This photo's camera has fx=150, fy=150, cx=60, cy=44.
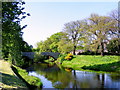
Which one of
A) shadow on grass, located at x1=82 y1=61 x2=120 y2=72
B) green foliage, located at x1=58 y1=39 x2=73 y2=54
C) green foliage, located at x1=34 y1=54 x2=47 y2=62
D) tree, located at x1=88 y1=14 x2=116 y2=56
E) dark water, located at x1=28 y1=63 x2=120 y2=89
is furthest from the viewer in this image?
green foliage, located at x1=34 y1=54 x2=47 y2=62

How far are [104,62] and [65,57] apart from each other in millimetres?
12777

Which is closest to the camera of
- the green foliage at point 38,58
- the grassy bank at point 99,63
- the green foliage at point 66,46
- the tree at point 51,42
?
the grassy bank at point 99,63

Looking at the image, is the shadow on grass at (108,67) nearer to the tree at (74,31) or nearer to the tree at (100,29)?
the tree at (100,29)

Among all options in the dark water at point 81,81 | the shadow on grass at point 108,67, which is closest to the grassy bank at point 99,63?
the shadow on grass at point 108,67

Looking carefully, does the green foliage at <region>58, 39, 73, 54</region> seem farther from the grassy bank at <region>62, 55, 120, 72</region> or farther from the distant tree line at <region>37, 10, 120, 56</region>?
the grassy bank at <region>62, 55, 120, 72</region>

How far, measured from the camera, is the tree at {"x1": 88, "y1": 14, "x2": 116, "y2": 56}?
33344 mm

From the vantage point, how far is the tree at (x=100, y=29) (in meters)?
33.3

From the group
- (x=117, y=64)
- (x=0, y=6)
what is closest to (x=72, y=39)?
(x=117, y=64)

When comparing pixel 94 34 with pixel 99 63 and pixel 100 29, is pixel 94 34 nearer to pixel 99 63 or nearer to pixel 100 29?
pixel 100 29

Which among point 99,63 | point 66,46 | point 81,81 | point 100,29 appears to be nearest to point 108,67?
point 99,63

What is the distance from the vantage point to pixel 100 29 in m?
34.0

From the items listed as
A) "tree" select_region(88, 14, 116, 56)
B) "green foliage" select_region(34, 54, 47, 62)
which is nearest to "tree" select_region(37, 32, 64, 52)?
"green foliage" select_region(34, 54, 47, 62)

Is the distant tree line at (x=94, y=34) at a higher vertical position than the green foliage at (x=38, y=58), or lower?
higher

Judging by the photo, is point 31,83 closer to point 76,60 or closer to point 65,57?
point 76,60
